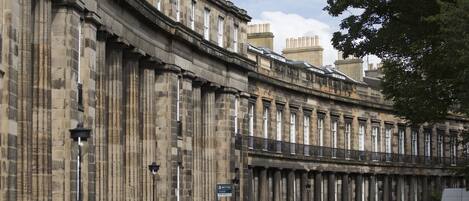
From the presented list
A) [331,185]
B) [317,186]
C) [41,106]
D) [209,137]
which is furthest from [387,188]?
[41,106]

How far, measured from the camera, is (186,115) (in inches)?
2040

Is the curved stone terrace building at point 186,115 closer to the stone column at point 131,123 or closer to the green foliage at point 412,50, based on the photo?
the stone column at point 131,123

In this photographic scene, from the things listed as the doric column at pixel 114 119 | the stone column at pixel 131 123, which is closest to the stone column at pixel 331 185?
the stone column at pixel 131 123

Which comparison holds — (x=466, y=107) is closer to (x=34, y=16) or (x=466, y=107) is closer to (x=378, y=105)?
(x=34, y=16)

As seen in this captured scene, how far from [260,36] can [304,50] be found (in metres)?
8.59

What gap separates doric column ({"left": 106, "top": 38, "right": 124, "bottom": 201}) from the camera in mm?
41969

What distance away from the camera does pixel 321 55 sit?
8731 centimetres

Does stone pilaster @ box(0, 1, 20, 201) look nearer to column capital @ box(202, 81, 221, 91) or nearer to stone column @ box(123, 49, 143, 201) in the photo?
stone column @ box(123, 49, 143, 201)

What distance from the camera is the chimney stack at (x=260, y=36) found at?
257 feet

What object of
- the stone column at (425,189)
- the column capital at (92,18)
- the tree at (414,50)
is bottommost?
the stone column at (425,189)

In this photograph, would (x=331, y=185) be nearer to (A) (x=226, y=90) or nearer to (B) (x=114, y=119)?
(A) (x=226, y=90)

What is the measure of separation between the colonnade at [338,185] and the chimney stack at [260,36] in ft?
31.1

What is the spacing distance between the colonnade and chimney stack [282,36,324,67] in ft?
32.1

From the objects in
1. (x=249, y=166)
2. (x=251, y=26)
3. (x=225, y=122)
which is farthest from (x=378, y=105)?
(x=225, y=122)
